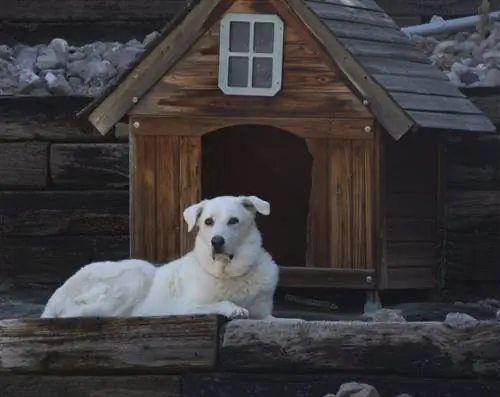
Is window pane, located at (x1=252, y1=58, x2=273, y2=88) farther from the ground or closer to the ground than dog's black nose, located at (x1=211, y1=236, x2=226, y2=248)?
farther from the ground

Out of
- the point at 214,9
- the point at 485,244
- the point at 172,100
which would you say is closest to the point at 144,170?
the point at 172,100

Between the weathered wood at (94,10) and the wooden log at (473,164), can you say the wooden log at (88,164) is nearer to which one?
the weathered wood at (94,10)

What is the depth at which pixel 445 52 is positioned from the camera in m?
9.27

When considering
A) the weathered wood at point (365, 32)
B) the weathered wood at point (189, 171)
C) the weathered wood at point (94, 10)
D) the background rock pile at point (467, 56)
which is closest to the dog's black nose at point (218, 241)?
the weathered wood at point (189, 171)

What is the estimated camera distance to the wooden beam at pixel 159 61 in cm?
725

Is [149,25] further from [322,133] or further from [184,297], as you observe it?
[184,297]

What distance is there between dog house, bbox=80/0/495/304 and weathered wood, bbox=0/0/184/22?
271 centimetres

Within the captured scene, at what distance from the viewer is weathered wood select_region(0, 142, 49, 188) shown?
8.83m

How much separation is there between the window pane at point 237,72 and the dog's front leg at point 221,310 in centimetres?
134

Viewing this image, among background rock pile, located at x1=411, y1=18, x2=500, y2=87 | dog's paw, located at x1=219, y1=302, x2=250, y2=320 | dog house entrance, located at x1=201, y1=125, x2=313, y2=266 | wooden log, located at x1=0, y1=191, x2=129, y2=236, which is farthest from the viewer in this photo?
wooden log, located at x1=0, y1=191, x2=129, y2=236

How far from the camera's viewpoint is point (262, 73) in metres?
7.29

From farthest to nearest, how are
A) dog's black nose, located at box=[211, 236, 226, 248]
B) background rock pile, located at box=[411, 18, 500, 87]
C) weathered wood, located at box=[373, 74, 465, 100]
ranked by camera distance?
1. background rock pile, located at box=[411, 18, 500, 87]
2. weathered wood, located at box=[373, 74, 465, 100]
3. dog's black nose, located at box=[211, 236, 226, 248]

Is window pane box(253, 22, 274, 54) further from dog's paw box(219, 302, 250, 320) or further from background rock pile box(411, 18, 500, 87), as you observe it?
background rock pile box(411, 18, 500, 87)

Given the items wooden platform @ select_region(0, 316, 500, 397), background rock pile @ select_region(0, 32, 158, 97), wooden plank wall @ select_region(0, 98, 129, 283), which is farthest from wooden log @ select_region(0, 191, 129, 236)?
wooden platform @ select_region(0, 316, 500, 397)
